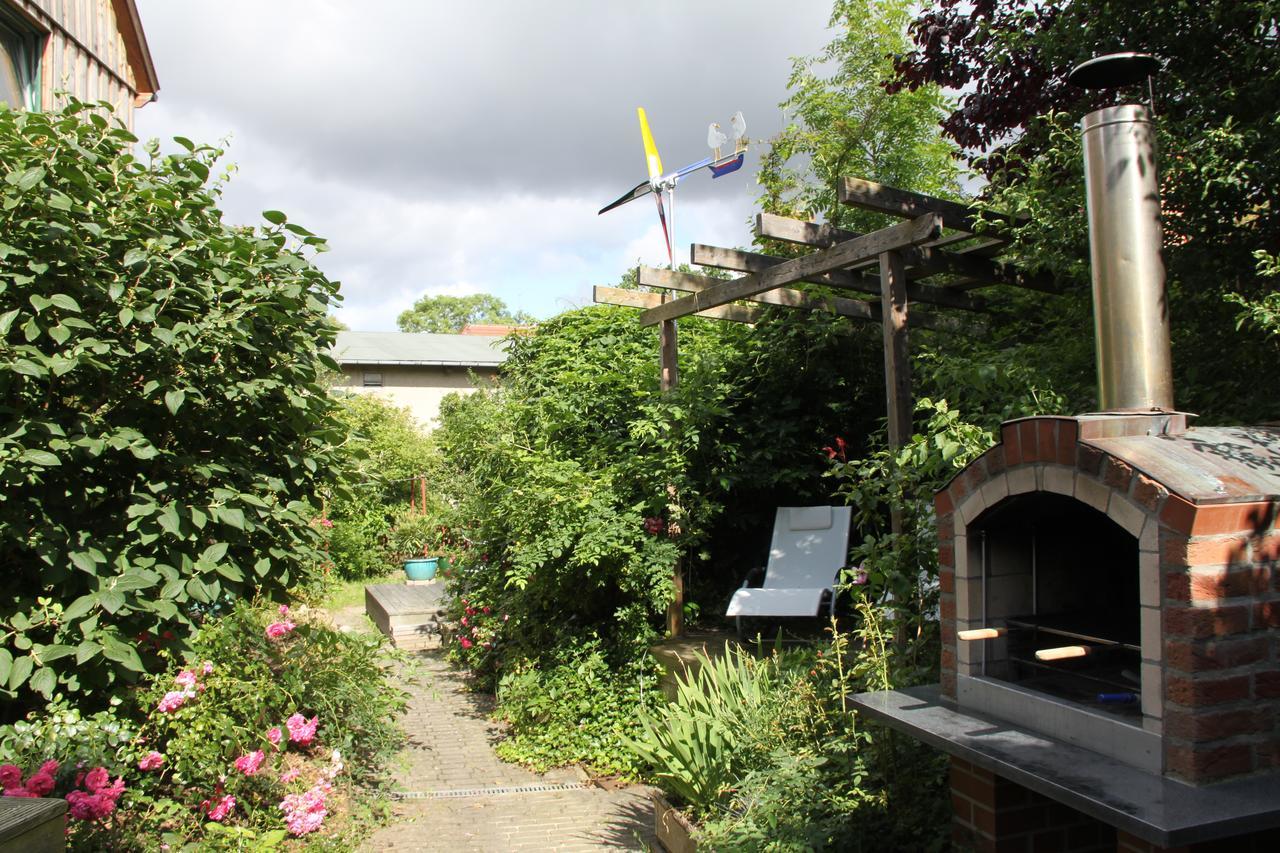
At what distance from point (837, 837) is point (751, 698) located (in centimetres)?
115

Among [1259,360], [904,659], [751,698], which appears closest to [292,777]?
[751,698]

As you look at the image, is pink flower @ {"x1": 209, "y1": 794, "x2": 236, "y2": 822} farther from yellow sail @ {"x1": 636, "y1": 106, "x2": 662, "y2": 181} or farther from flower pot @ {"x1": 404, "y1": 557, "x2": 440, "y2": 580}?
flower pot @ {"x1": 404, "y1": 557, "x2": 440, "y2": 580}

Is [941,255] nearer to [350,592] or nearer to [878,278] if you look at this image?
[878,278]

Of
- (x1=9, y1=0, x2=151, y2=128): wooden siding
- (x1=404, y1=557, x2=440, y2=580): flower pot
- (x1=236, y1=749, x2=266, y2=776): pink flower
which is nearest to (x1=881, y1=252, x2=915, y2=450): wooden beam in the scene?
(x1=236, y1=749, x2=266, y2=776): pink flower

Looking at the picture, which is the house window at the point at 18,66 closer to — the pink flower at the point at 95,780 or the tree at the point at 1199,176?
the pink flower at the point at 95,780

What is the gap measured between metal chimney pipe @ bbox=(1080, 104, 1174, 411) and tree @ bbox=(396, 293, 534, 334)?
2136 inches

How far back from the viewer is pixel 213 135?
423cm

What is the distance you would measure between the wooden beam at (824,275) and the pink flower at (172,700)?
12.4 feet

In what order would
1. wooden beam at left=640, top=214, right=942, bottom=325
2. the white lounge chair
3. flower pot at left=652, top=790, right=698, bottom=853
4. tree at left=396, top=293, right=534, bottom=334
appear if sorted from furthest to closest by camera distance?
1. tree at left=396, top=293, right=534, bottom=334
2. the white lounge chair
3. wooden beam at left=640, top=214, right=942, bottom=325
4. flower pot at left=652, top=790, right=698, bottom=853

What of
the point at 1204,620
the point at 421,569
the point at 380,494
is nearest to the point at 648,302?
the point at 1204,620

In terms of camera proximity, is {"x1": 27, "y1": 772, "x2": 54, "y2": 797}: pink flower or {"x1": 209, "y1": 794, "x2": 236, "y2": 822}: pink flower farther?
{"x1": 209, "y1": 794, "x2": 236, "y2": 822}: pink flower

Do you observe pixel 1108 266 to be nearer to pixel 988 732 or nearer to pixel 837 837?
pixel 988 732

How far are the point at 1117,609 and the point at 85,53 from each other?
7.15 meters

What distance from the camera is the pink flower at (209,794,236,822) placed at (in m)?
3.73
